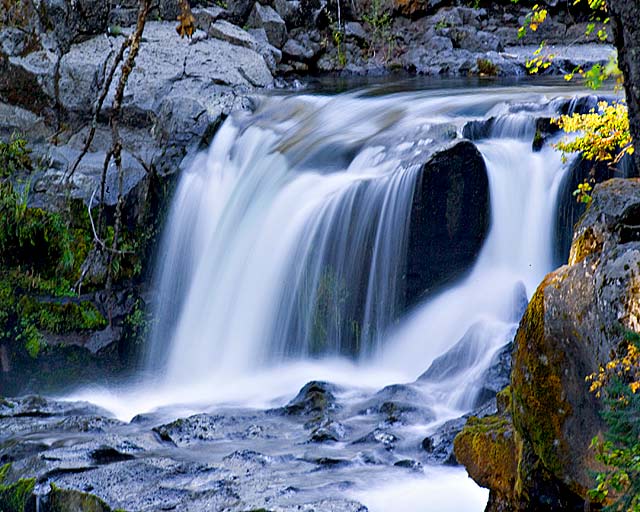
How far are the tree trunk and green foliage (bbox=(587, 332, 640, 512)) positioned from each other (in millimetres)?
738

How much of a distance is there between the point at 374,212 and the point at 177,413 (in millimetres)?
2540

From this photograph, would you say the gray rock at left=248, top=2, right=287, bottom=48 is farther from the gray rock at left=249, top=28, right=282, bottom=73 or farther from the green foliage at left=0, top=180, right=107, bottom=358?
the green foliage at left=0, top=180, right=107, bottom=358

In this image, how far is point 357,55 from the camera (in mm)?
17797

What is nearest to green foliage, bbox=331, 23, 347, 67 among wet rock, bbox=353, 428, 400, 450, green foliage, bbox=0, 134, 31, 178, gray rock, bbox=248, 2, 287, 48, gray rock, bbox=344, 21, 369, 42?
gray rock, bbox=344, 21, 369, 42

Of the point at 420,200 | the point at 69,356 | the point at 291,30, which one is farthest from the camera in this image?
the point at 291,30

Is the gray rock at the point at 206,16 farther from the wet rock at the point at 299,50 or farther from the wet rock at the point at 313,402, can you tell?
the wet rock at the point at 313,402

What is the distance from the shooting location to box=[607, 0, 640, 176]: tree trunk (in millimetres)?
2881

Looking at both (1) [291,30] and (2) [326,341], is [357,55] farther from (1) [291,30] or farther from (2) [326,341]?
(2) [326,341]

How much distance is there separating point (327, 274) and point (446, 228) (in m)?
1.19

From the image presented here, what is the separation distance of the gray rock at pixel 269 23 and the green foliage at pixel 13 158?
734 cm

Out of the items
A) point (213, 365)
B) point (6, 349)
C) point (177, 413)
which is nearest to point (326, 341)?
point (213, 365)

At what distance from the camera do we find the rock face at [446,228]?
7625 mm

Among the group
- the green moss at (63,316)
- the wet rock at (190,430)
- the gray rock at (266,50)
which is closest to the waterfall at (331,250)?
the green moss at (63,316)

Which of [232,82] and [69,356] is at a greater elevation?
[232,82]
